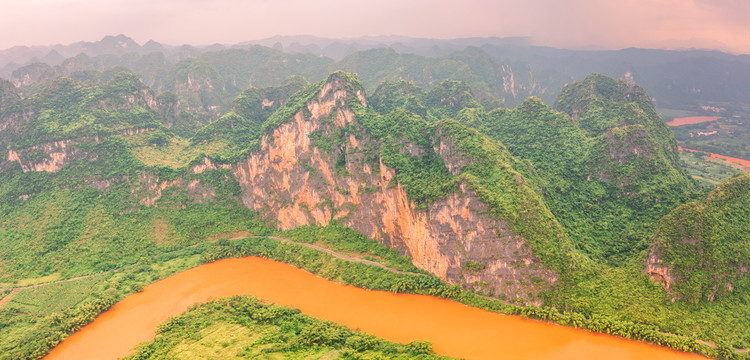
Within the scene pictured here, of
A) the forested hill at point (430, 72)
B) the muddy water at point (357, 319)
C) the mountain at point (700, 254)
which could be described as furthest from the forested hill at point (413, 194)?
the forested hill at point (430, 72)

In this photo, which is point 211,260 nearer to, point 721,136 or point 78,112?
point 78,112

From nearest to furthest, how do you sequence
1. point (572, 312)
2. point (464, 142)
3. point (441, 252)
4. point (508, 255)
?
point (572, 312) < point (508, 255) < point (441, 252) < point (464, 142)

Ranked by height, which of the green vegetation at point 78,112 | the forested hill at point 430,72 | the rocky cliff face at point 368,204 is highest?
the forested hill at point 430,72

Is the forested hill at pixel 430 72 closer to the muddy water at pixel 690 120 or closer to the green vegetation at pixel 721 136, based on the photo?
the muddy water at pixel 690 120

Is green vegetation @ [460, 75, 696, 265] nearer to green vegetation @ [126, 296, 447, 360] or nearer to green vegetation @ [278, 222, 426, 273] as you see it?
green vegetation @ [278, 222, 426, 273]

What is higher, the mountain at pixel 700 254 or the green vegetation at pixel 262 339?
the mountain at pixel 700 254

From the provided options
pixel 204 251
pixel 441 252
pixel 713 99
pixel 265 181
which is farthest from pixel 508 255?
pixel 713 99

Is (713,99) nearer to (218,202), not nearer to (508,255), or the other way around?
(508,255)

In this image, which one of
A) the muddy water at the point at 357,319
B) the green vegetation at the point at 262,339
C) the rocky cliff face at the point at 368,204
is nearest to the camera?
the green vegetation at the point at 262,339
